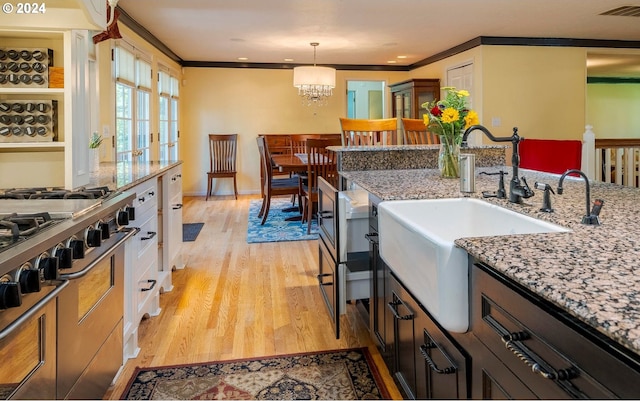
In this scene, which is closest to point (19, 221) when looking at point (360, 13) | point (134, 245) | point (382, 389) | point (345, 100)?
point (134, 245)

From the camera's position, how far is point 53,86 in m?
1.99

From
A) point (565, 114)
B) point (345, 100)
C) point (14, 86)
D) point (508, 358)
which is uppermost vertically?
point (345, 100)

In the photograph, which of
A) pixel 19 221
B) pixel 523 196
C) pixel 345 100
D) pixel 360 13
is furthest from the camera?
Answer: pixel 345 100

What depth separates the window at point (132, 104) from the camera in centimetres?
426

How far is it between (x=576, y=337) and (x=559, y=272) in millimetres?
153

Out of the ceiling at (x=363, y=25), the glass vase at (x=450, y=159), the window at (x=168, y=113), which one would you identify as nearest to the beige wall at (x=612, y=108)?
the ceiling at (x=363, y=25)

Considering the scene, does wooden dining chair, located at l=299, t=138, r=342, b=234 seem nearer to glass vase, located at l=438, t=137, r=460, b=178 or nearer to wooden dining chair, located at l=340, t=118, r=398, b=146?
wooden dining chair, located at l=340, t=118, r=398, b=146

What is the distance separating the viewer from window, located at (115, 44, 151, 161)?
14.0 feet

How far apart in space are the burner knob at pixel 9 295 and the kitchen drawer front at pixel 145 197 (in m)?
1.17

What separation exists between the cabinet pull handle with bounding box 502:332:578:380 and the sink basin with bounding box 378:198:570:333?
0.64ft

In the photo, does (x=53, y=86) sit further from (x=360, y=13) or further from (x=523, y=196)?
(x=360, y=13)

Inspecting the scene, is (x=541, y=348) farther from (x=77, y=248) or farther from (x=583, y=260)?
(x=77, y=248)

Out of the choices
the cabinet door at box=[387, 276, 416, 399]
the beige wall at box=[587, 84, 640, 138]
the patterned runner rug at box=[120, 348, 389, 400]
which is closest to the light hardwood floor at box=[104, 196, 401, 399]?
the patterned runner rug at box=[120, 348, 389, 400]

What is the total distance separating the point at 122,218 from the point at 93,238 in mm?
327
